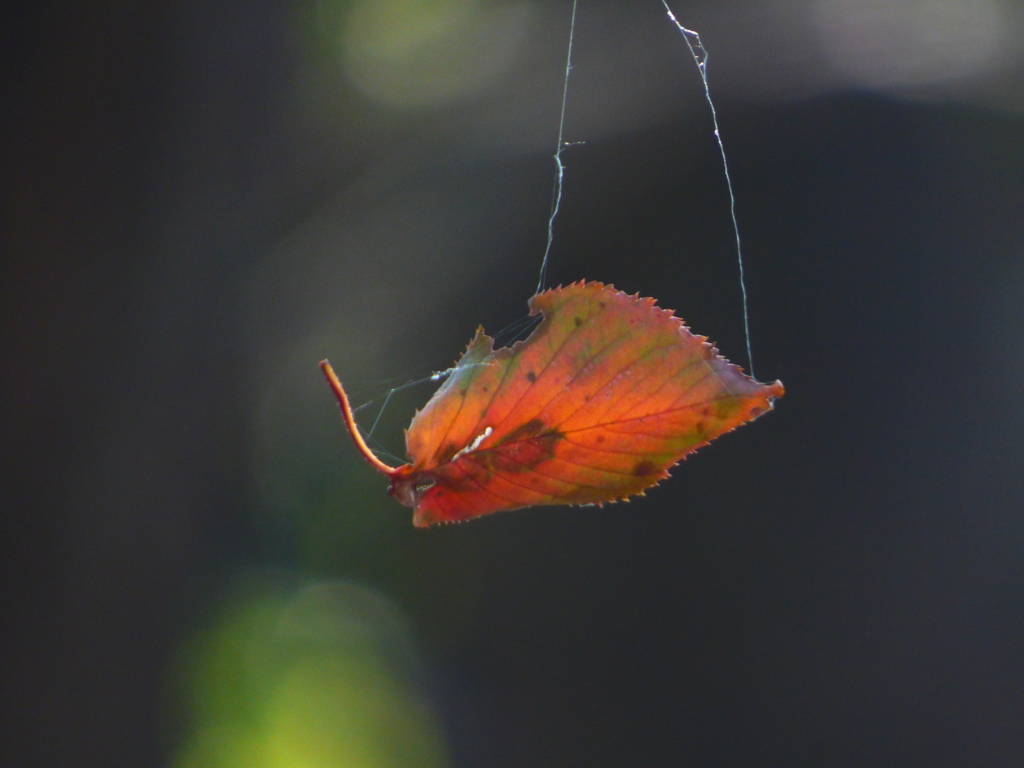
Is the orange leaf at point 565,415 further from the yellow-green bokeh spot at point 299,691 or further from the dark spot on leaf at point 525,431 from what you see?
the yellow-green bokeh spot at point 299,691

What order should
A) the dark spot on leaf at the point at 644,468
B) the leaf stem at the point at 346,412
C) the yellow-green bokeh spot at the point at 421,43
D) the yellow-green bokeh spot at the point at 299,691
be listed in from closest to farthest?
the leaf stem at the point at 346,412, the dark spot on leaf at the point at 644,468, the yellow-green bokeh spot at the point at 299,691, the yellow-green bokeh spot at the point at 421,43

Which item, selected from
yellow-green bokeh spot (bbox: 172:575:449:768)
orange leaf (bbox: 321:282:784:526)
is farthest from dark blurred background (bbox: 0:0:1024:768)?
orange leaf (bbox: 321:282:784:526)

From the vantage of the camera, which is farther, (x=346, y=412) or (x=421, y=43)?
(x=421, y=43)

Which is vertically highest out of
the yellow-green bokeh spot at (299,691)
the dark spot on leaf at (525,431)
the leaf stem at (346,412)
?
the leaf stem at (346,412)

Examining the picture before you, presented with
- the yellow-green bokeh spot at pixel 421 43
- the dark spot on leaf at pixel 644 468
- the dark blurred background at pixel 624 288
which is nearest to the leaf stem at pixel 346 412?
the dark spot on leaf at pixel 644 468

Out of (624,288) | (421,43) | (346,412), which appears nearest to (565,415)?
(346,412)

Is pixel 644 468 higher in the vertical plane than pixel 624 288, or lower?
lower

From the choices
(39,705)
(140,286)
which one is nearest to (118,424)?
(140,286)

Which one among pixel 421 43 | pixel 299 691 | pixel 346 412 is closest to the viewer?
pixel 346 412

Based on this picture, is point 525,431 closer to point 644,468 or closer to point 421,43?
point 644,468
